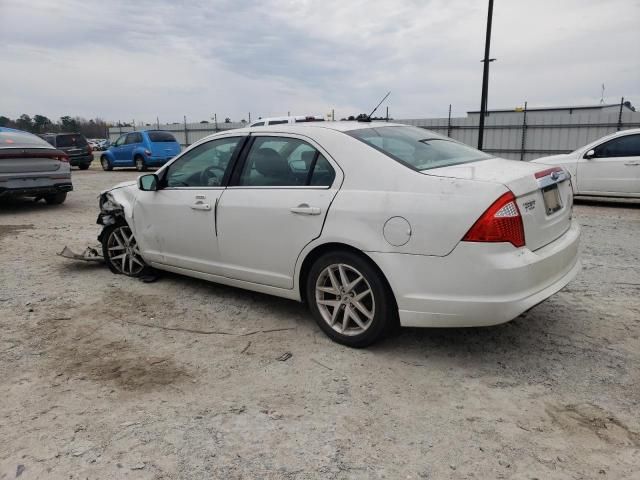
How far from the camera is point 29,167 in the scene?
9.37 m

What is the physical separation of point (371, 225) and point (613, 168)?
8.33m

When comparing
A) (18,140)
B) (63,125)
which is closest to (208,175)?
(18,140)

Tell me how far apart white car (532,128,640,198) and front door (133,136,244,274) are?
7202mm

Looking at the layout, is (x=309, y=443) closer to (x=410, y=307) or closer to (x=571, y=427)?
(x=410, y=307)

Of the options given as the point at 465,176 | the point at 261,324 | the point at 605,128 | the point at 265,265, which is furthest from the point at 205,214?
the point at 605,128

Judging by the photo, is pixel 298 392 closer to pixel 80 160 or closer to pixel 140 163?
pixel 140 163

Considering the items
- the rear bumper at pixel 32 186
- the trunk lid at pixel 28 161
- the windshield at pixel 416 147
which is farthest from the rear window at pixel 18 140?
the windshield at pixel 416 147

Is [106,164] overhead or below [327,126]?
below

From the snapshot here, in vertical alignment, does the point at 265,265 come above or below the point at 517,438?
above

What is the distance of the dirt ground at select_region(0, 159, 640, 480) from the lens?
2.35 meters

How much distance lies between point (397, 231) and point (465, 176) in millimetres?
520

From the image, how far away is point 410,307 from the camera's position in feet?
10.3

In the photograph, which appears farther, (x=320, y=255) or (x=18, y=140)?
(x=18, y=140)

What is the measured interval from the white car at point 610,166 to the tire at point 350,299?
24.1ft
